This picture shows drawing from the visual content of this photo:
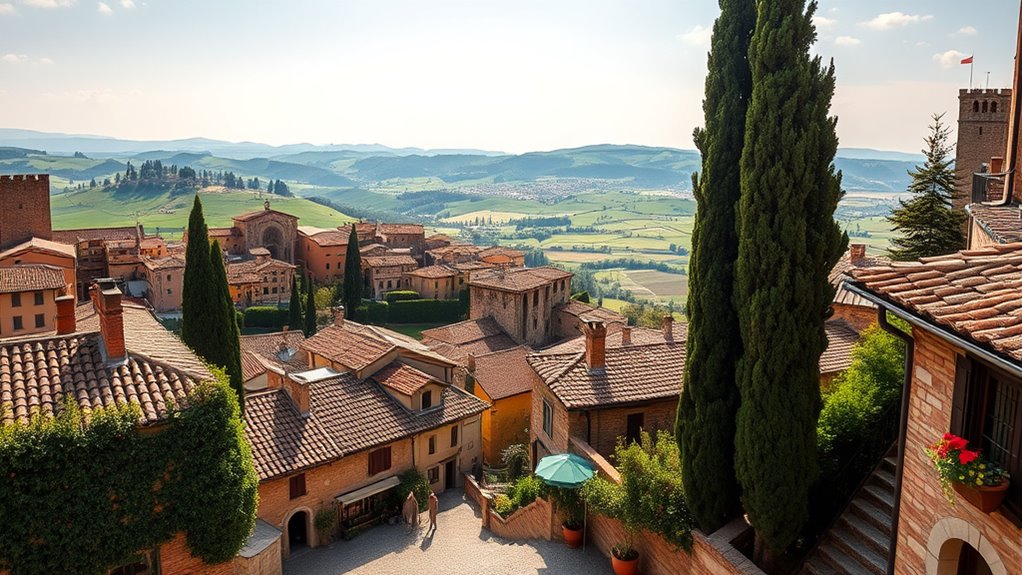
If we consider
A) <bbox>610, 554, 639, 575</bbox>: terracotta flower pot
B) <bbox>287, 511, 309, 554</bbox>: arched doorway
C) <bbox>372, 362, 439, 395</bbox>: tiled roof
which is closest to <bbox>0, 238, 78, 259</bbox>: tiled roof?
<bbox>372, 362, 439, 395</bbox>: tiled roof

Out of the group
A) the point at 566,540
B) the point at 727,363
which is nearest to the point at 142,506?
the point at 566,540

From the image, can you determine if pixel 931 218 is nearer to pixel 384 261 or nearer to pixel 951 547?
pixel 951 547

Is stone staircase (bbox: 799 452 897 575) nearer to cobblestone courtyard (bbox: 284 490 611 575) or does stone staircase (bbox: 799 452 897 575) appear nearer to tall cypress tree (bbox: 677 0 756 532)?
tall cypress tree (bbox: 677 0 756 532)

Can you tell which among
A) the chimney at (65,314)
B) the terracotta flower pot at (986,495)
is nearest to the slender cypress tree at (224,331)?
the chimney at (65,314)

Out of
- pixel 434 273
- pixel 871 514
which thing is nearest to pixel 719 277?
pixel 871 514

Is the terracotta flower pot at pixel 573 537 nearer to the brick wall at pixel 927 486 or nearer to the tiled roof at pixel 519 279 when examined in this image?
the brick wall at pixel 927 486
